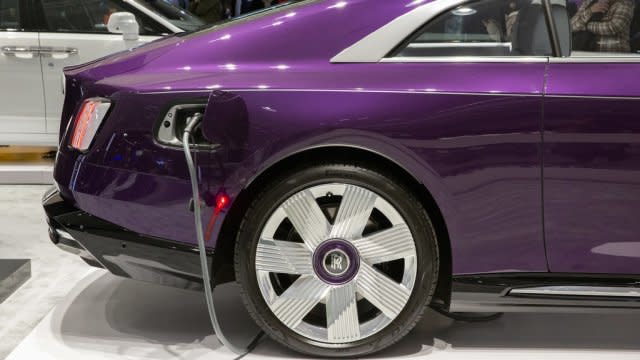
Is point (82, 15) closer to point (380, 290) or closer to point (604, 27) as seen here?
point (380, 290)

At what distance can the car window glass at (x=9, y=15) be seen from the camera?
5.82 m

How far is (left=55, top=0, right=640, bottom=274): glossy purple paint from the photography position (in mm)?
2625

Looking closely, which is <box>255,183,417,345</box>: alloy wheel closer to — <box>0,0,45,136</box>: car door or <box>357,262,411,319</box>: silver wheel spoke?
<box>357,262,411,319</box>: silver wheel spoke

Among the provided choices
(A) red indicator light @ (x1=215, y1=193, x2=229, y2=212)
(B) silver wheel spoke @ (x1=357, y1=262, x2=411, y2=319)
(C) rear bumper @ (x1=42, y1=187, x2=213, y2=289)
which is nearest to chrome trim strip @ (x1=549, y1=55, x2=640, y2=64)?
(B) silver wheel spoke @ (x1=357, y1=262, x2=411, y2=319)

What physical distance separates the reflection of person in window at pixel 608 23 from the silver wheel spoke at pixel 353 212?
83cm

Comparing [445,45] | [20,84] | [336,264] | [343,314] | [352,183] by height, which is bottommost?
[343,314]

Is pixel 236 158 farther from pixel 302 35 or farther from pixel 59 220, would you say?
pixel 59 220

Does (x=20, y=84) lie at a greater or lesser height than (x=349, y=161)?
lesser

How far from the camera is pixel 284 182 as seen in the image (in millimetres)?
2703

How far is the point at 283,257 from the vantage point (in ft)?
9.03

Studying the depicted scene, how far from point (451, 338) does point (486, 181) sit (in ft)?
2.28

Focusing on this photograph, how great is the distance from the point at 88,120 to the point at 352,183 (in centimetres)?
85

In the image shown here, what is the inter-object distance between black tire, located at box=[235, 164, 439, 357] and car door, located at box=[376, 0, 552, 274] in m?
0.10

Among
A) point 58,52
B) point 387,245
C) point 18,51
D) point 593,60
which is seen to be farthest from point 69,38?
point 593,60
